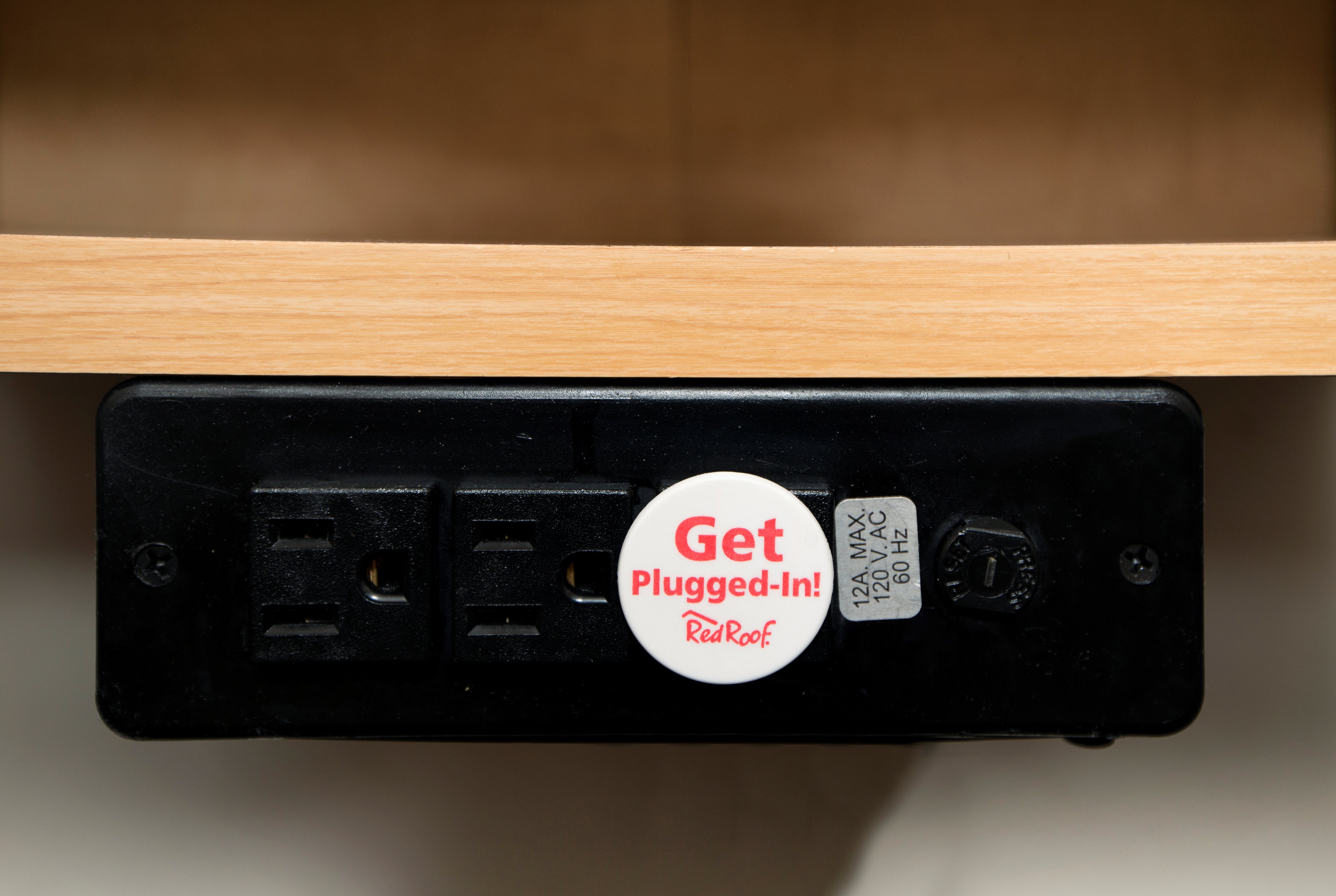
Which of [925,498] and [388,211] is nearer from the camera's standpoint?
[925,498]

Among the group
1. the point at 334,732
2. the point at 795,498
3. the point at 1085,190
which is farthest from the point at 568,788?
the point at 1085,190

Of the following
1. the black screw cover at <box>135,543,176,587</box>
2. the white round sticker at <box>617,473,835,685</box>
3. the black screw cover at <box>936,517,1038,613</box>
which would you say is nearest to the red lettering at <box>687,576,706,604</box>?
the white round sticker at <box>617,473,835,685</box>

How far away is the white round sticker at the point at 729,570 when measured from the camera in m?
0.33

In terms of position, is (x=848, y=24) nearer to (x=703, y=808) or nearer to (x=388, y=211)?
(x=388, y=211)

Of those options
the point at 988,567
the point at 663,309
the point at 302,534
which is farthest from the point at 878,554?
the point at 302,534

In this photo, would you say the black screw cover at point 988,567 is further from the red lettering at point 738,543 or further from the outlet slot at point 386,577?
the outlet slot at point 386,577

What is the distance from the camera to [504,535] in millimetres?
357

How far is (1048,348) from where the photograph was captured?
34 centimetres

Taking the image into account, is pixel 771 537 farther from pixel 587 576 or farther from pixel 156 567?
pixel 156 567

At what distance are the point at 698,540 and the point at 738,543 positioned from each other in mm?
18

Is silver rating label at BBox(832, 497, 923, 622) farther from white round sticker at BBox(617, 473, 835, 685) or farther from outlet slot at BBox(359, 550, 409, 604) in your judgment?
outlet slot at BBox(359, 550, 409, 604)

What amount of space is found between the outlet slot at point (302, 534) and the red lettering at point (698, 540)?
163mm

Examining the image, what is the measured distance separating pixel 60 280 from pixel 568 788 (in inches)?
17.3

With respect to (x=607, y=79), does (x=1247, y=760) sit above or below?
below
